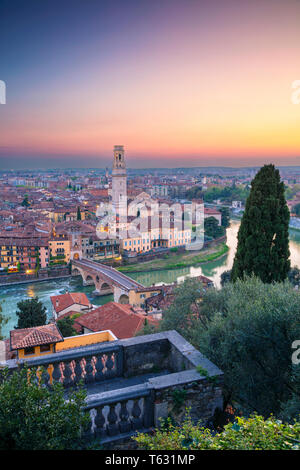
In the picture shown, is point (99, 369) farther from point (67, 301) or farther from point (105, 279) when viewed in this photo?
point (105, 279)

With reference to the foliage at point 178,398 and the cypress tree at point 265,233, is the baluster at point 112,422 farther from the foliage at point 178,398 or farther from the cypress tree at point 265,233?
the cypress tree at point 265,233

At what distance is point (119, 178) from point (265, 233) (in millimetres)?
29563

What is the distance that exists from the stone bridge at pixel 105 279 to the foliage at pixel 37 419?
1472cm

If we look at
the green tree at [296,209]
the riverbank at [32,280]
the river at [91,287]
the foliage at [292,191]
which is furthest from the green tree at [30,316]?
the foliage at [292,191]

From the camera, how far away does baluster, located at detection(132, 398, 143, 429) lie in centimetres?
196

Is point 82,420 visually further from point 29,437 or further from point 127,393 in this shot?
point 127,393

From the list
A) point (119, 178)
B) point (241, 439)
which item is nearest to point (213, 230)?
point (119, 178)

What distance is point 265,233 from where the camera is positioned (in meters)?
6.34

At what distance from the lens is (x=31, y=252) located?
22.9 m

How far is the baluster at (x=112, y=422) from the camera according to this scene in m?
1.89

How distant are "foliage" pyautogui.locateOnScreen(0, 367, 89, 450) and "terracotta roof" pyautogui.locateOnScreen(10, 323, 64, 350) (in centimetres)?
288

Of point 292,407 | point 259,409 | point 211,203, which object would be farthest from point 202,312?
point 211,203

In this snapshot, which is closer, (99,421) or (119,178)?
(99,421)

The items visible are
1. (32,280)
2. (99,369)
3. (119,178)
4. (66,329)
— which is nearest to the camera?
(99,369)
